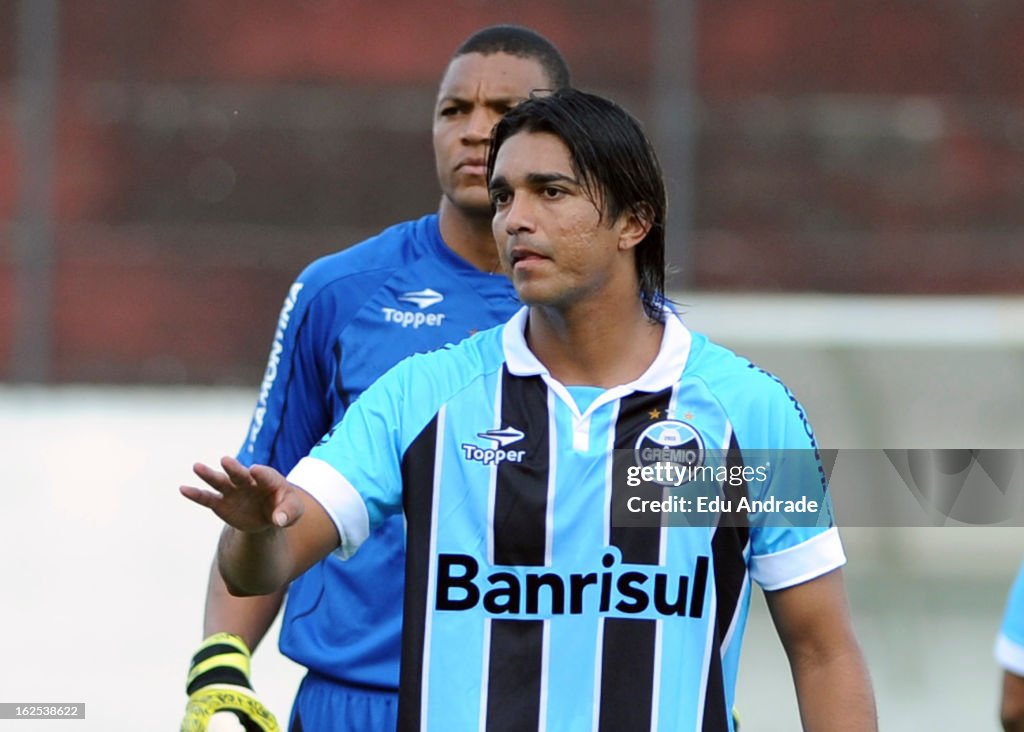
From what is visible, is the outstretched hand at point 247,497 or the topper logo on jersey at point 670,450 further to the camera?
the topper logo on jersey at point 670,450

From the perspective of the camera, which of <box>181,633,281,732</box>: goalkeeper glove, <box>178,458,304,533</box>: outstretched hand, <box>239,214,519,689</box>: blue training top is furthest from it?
<box>239,214,519,689</box>: blue training top

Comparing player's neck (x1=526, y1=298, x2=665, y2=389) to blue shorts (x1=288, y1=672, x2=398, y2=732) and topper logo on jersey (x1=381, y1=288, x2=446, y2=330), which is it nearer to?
topper logo on jersey (x1=381, y1=288, x2=446, y2=330)

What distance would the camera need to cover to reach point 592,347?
258cm

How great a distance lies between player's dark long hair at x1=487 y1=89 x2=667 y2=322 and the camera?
258 cm

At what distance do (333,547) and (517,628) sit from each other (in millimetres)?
274

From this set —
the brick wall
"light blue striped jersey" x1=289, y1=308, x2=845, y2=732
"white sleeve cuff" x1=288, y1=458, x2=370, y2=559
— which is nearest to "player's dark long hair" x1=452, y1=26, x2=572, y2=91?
"light blue striped jersey" x1=289, y1=308, x2=845, y2=732

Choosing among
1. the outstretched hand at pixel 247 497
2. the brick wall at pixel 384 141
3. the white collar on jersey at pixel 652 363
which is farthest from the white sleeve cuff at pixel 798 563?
the brick wall at pixel 384 141

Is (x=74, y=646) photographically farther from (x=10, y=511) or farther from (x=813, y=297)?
(x=813, y=297)

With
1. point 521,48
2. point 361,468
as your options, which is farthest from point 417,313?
point 361,468

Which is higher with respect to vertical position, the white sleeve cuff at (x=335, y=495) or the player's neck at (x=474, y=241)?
the player's neck at (x=474, y=241)

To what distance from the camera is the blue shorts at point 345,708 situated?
309cm

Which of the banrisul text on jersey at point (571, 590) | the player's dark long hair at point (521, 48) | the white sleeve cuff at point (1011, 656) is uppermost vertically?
the player's dark long hair at point (521, 48)

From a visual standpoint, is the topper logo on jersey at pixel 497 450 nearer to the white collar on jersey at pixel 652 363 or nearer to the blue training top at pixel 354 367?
the white collar on jersey at pixel 652 363

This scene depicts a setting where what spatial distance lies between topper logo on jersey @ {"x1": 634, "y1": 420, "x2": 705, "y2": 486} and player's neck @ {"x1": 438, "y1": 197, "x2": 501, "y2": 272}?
2.59 feet
